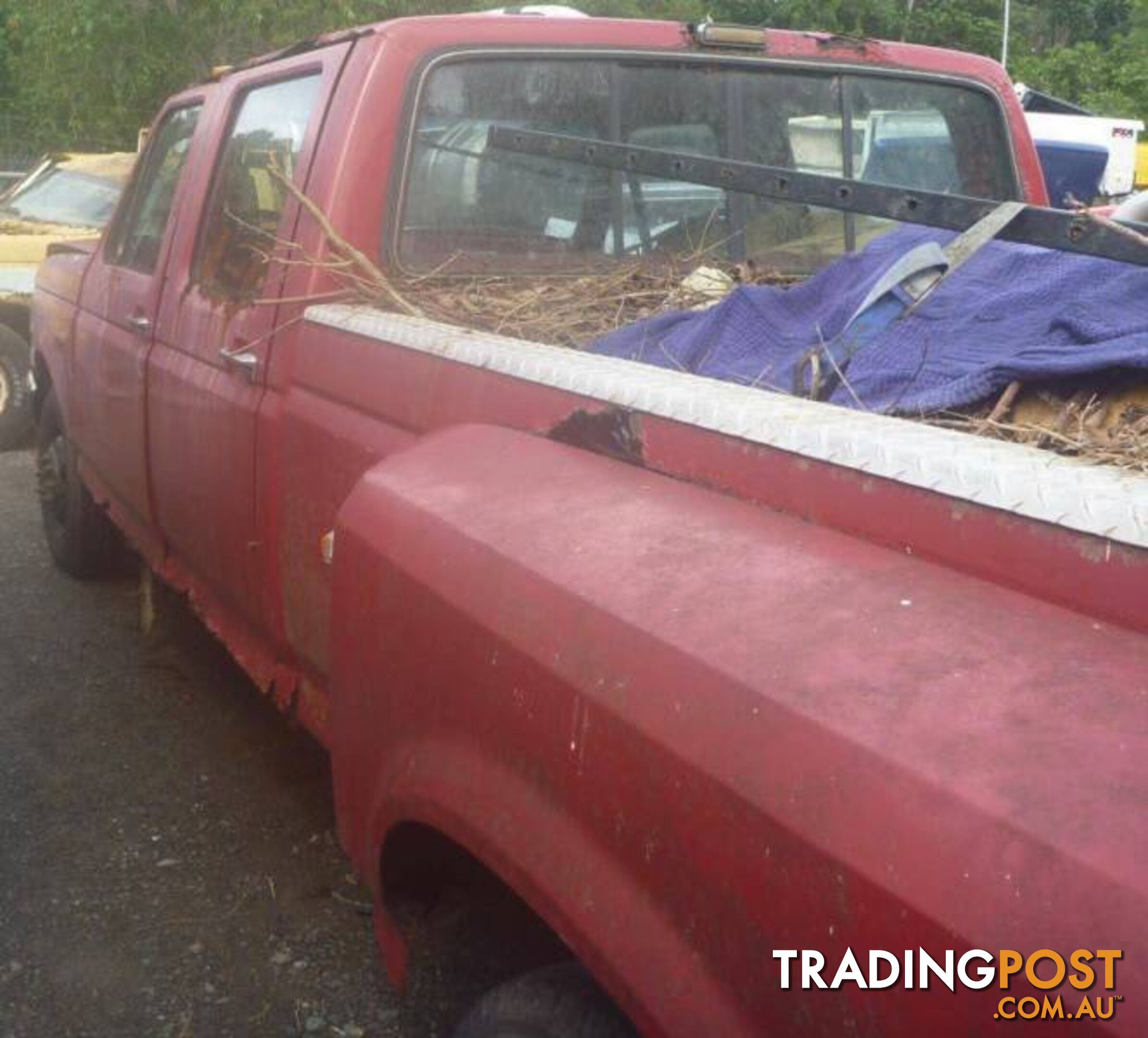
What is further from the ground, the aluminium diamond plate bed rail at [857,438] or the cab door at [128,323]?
the aluminium diamond plate bed rail at [857,438]

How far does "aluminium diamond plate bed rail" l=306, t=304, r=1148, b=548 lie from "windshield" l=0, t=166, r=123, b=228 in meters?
8.14

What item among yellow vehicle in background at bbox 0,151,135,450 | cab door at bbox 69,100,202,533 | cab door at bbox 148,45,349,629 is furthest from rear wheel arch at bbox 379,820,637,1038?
yellow vehicle in background at bbox 0,151,135,450

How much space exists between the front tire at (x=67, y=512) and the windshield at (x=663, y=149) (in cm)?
280

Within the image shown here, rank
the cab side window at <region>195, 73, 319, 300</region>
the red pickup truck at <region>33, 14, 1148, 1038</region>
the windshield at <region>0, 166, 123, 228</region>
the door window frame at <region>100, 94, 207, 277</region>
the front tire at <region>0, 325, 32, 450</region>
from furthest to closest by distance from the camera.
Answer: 1. the windshield at <region>0, 166, 123, 228</region>
2. the front tire at <region>0, 325, 32, 450</region>
3. the door window frame at <region>100, 94, 207, 277</region>
4. the cab side window at <region>195, 73, 319, 300</region>
5. the red pickup truck at <region>33, 14, 1148, 1038</region>

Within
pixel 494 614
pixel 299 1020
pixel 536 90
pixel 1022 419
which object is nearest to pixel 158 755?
pixel 299 1020

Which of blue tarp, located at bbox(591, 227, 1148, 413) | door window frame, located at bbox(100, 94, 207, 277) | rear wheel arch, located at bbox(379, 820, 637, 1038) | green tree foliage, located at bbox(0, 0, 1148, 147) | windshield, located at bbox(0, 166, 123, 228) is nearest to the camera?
rear wheel arch, located at bbox(379, 820, 637, 1038)

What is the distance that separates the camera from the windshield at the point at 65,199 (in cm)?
983

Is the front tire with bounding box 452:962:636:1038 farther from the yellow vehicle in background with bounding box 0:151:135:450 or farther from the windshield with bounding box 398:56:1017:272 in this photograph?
the yellow vehicle in background with bounding box 0:151:135:450

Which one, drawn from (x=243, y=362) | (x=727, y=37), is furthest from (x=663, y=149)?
(x=243, y=362)

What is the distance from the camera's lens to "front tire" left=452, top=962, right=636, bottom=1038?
1.74 meters

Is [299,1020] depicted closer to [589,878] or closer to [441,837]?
[441,837]

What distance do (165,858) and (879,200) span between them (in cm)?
255

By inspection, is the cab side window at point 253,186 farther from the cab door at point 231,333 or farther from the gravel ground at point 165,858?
the gravel ground at point 165,858

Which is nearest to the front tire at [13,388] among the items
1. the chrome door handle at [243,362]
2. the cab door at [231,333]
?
the cab door at [231,333]
